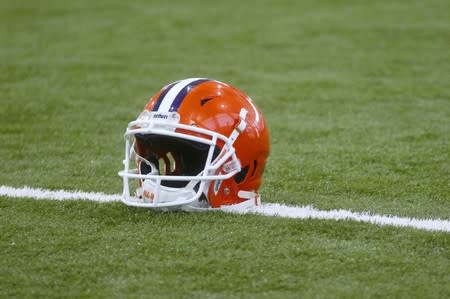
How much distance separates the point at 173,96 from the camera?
3898mm

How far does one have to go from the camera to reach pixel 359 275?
3283 mm

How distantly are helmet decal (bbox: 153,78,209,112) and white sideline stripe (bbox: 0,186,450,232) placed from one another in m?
0.52

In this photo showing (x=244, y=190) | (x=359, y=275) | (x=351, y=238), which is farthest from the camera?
(x=244, y=190)

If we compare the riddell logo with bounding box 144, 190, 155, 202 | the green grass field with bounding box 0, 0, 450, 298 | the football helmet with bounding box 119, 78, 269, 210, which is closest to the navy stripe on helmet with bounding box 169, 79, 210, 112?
the football helmet with bounding box 119, 78, 269, 210

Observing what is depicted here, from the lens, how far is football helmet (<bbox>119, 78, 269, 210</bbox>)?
382 centimetres

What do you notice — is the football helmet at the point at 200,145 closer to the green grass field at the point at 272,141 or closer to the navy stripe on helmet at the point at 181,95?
the navy stripe on helmet at the point at 181,95

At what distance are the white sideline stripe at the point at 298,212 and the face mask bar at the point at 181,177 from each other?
214 millimetres

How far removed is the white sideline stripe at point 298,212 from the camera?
3.90 metres

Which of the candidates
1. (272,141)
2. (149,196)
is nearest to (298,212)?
(149,196)

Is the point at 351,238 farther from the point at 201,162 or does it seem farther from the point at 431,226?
the point at 201,162

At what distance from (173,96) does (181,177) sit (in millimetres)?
376

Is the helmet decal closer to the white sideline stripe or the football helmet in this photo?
the football helmet

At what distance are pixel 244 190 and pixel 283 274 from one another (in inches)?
31.5

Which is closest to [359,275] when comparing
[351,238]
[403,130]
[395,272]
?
[395,272]
